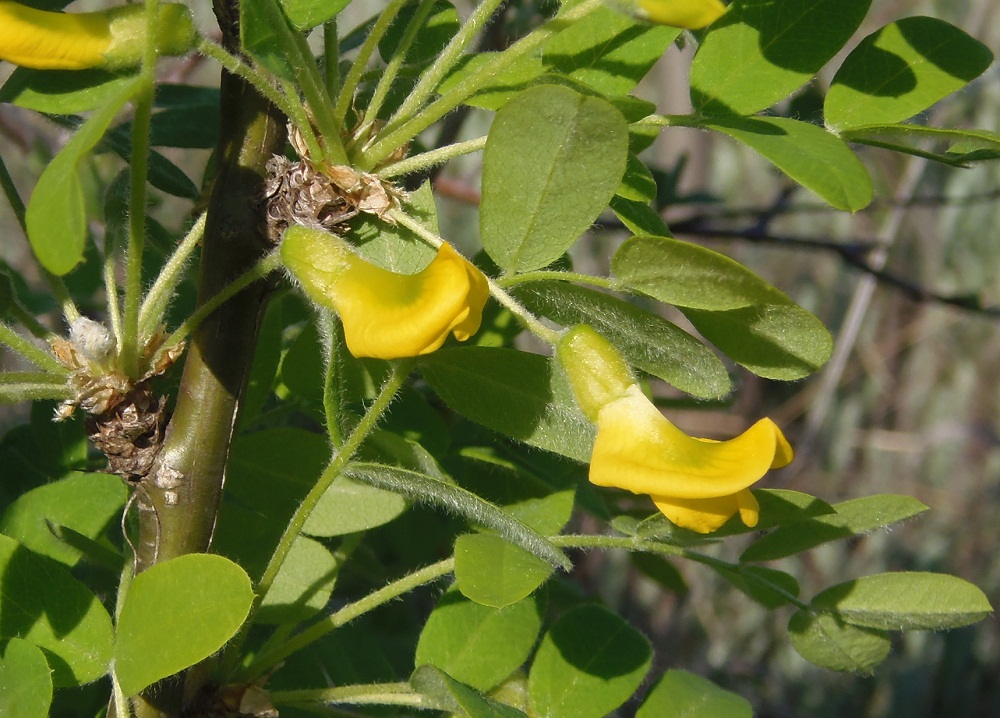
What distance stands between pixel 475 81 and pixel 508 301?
119 millimetres

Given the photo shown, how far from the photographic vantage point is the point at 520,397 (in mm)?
557

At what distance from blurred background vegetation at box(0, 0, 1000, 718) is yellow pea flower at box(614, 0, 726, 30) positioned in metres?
1.83

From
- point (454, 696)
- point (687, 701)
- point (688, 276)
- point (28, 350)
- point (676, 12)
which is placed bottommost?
point (687, 701)

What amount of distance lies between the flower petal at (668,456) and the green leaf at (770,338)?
Result: 5 cm

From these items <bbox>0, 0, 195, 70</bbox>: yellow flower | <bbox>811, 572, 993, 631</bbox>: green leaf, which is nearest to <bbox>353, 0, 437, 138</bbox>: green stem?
<bbox>0, 0, 195, 70</bbox>: yellow flower

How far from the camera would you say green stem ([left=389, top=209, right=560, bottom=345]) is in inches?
19.7

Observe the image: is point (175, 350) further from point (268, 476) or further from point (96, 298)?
point (96, 298)

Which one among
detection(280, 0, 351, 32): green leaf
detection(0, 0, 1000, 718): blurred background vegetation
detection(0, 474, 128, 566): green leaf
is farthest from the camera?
detection(0, 0, 1000, 718): blurred background vegetation

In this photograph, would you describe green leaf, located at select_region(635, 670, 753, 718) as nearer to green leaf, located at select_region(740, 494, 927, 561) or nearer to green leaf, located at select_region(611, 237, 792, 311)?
green leaf, located at select_region(740, 494, 927, 561)

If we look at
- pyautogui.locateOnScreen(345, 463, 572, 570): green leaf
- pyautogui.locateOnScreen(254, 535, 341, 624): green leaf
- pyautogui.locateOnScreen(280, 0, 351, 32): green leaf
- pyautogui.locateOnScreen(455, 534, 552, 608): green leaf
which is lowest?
pyautogui.locateOnScreen(254, 535, 341, 624): green leaf

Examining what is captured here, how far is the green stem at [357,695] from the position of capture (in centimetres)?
59

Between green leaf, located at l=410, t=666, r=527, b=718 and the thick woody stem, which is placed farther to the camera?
the thick woody stem

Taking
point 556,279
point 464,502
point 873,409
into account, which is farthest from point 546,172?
point 873,409

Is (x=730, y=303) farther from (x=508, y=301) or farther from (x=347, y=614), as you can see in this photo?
(x=347, y=614)
